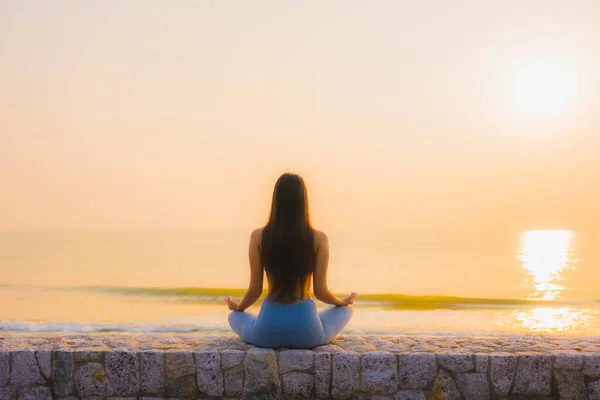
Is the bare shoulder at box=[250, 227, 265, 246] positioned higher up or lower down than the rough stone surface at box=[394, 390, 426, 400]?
higher up

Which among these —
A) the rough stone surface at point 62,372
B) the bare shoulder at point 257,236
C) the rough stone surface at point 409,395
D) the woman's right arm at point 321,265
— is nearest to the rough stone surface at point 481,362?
the rough stone surface at point 409,395

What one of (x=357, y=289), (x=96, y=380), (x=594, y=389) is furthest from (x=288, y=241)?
(x=357, y=289)

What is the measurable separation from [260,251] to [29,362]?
1.92 meters

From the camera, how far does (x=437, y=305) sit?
1948 cm

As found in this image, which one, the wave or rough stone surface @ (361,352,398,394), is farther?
the wave

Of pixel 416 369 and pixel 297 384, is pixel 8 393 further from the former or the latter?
pixel 416 369

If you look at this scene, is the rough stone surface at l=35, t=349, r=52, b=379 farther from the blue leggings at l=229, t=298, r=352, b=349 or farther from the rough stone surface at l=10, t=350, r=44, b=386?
the blue leggings at l=229, t=298, r=352, b=349

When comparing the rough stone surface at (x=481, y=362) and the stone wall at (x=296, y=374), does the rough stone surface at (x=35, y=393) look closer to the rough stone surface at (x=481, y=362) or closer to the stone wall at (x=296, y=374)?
the stone wall at (x=296, y=374)

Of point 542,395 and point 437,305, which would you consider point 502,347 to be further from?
point 437,305

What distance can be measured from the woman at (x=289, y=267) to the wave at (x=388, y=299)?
46.3 ft

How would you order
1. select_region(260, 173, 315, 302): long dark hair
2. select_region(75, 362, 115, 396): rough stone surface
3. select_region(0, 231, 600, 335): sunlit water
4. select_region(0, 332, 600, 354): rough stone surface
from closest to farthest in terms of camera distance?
select_region(260, 173, 315, 302): long dark hair < select_region(75, 362, 115, 396): rough stone surface < select_region(0, 332, 600, 354): rough stone surface < select_region(0, 231, 600, 335): sunlit water

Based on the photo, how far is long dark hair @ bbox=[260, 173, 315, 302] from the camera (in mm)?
4664

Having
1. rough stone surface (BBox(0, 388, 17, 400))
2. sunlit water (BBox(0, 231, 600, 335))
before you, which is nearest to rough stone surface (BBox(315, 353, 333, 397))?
rough stone surface (BBox(0, 388, 17, 400))

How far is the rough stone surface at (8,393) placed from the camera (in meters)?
4.82
